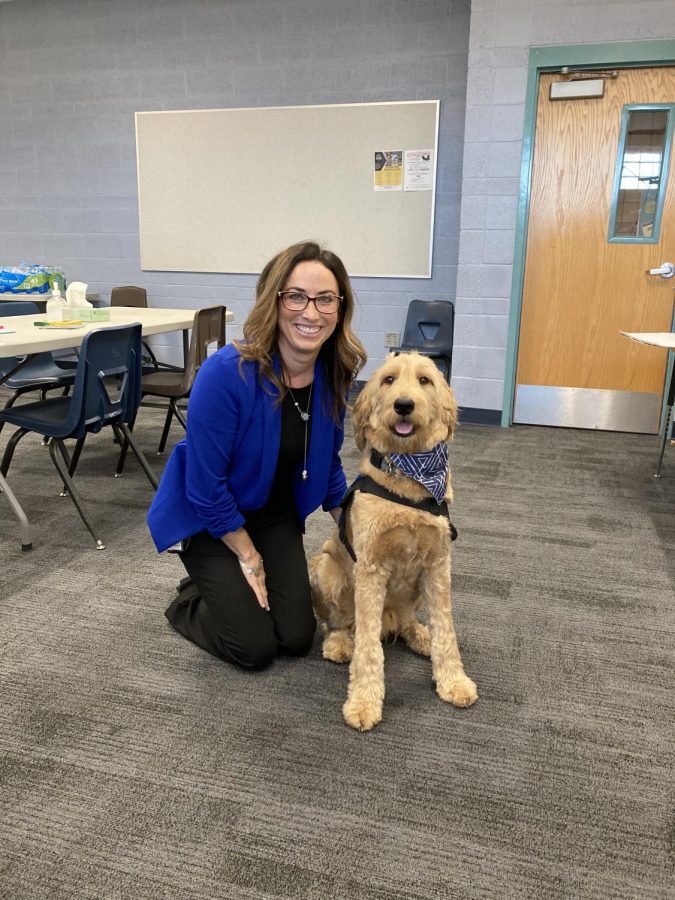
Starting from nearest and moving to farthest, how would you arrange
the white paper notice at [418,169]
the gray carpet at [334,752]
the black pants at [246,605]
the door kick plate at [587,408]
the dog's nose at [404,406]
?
the gray carpet at [334,752], the dog's nose at [404,406], the black pants at [246,605], the door kick plate at [587,408], the white paper notice at [418,169]

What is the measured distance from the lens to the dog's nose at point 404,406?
1.55 m

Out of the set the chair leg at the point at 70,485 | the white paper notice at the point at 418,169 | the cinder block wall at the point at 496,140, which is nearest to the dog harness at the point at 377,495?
the chair leg at the point at 70,485

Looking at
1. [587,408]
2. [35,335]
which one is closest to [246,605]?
[35,335]

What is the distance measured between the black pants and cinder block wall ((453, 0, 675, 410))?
3.16m

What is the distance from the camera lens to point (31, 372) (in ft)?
12.1

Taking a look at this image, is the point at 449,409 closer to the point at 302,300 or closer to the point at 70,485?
the point at 302,300

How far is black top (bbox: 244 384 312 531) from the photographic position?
187cm

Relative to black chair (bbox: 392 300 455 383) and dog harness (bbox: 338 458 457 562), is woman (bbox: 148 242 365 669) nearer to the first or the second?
dog harness (bbox: 338 458 457 562)

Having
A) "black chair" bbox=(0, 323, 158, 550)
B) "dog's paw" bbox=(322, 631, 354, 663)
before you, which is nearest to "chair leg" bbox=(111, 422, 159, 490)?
"black chair" bbox=(0, 323, 158, 550)

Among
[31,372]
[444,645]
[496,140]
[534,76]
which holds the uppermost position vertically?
[534,76]

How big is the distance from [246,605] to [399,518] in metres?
0.54

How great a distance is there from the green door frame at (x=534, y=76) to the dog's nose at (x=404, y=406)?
310 centimetres

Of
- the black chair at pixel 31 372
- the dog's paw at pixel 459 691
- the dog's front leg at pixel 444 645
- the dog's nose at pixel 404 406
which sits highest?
the dog's nose at pixel 404 406

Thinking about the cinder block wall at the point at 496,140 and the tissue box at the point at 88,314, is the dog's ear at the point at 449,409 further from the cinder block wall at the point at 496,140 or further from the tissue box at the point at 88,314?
the cinder block wall at the point at 496,140
